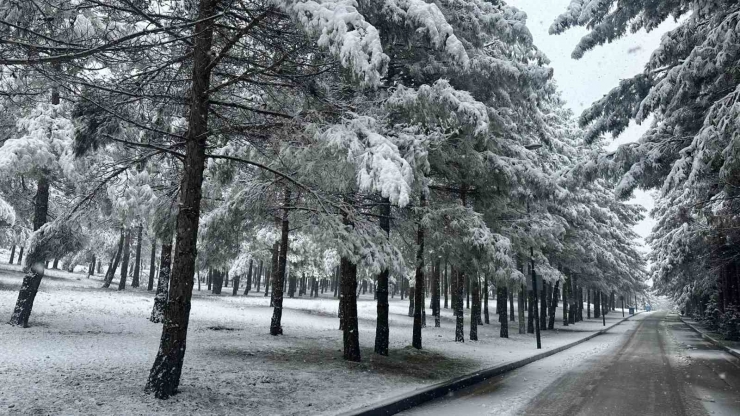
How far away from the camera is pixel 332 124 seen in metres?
7.47

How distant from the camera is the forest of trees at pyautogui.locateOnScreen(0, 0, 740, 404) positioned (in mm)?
6570

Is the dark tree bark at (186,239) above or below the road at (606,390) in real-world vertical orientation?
above

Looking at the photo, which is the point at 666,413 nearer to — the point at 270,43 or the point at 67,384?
the point at 270,43

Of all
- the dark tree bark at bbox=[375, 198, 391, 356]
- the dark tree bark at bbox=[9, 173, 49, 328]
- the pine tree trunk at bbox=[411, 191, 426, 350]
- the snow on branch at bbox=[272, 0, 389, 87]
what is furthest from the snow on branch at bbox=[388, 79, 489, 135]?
the dark tree bark at bbox=[9, 173, 49, 328]

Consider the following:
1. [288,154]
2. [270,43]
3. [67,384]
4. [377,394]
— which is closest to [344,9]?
[270,43]

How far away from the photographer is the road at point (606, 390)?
7777mm

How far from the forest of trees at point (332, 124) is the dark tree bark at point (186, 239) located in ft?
0.10

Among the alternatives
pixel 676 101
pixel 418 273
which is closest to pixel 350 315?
pixel 418 273

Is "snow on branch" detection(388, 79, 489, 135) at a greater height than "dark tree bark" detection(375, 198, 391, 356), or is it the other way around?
"snow on branch" detection(388, 79, 489, 135)

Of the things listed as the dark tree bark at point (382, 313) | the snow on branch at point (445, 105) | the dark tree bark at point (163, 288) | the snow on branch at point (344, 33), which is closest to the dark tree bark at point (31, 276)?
the dark tree bark at point (163, 288)

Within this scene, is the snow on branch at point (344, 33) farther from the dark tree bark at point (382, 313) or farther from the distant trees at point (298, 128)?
the dark tree bark at point (382, 313)

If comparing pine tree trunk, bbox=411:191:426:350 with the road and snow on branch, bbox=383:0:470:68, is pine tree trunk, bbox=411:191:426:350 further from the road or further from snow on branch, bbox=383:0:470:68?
snow on branch, bbox=383:0:470:68

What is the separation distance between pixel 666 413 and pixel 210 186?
1221 cm

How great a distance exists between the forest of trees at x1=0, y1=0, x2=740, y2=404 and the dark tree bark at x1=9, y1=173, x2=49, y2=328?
58 mm
